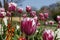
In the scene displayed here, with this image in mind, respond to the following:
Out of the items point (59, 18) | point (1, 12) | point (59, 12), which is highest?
point (1, 12)

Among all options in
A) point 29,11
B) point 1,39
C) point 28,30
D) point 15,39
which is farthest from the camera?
point 29,11

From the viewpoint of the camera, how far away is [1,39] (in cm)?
279

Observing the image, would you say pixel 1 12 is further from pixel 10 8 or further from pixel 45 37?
pixel 45 37

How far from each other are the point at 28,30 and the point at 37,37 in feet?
4.85

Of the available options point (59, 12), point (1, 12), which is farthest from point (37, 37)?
point (59, 12)

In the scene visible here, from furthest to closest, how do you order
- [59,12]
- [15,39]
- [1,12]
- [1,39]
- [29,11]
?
[59,12]
[29,11]
[1,12]
[1,39]
[15,39]

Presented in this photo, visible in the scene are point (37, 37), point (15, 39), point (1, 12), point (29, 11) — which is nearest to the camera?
point (15, 39)

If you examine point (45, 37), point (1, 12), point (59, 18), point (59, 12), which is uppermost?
point (45, 37)

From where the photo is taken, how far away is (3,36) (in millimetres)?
2947

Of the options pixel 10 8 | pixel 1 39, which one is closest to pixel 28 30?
pixel 1 39

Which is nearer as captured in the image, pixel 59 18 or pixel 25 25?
pixel 25 25

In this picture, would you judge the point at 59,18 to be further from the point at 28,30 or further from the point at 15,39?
the point at 28,30

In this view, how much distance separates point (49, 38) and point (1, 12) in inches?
70.3

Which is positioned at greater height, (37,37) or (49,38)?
(49,38)
